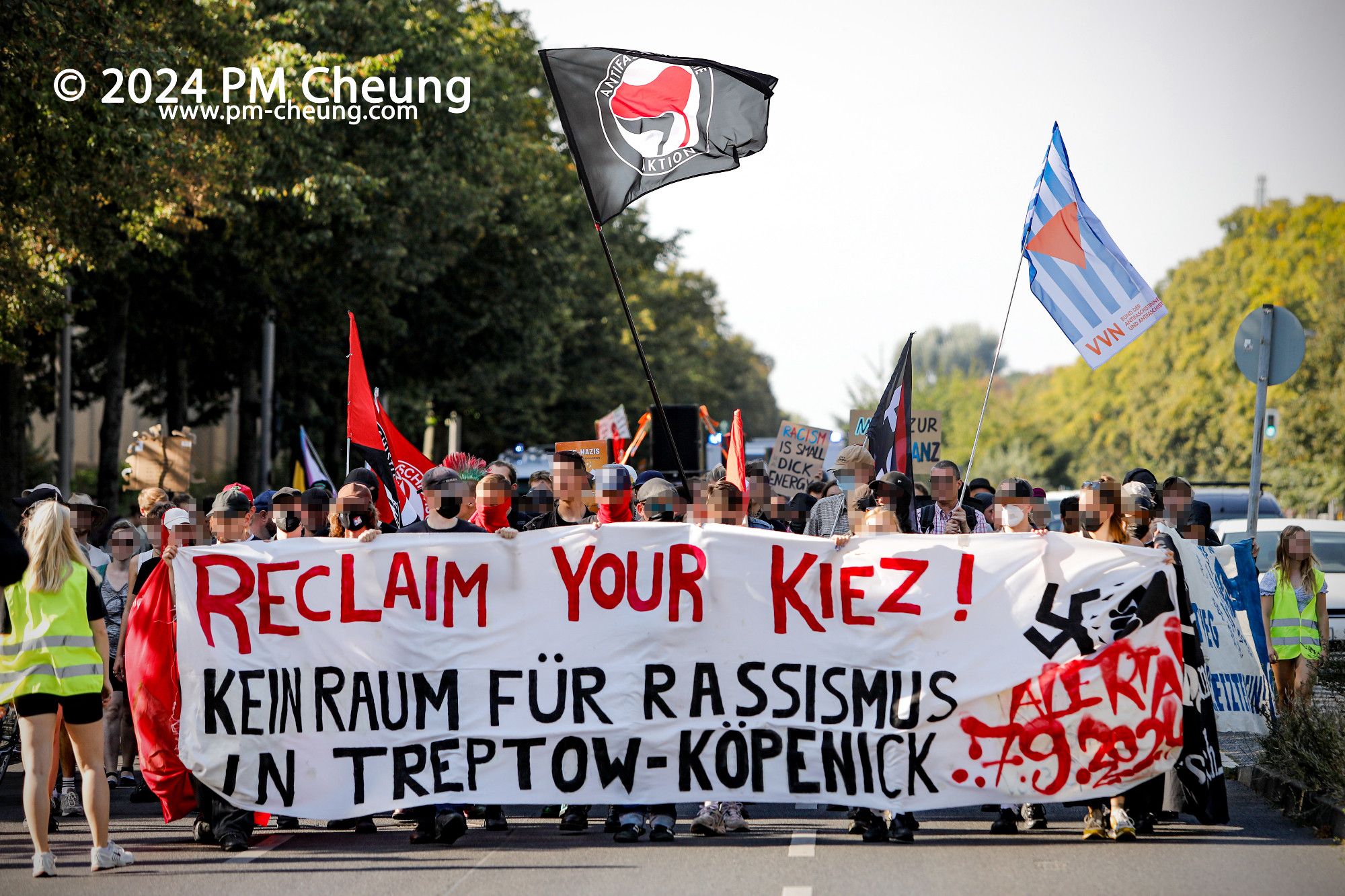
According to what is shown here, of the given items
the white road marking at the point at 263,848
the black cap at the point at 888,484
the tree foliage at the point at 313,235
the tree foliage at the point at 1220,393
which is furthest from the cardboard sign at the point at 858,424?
the tree foliage at the point at 1220,393

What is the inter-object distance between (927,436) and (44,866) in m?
11.9

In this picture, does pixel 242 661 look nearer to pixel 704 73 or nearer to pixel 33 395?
pixel 704 73

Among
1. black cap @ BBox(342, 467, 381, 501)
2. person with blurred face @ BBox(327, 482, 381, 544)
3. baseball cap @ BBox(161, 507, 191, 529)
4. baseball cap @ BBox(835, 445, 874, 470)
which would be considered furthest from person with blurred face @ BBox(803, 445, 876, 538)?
baseball cap @ BBox(161, 507, 191, 529)

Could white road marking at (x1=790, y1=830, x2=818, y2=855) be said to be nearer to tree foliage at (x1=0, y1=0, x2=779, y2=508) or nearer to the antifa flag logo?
the antifa flag logo

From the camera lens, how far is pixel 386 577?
7902mm

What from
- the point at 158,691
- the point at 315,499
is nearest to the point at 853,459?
the point at 315,499

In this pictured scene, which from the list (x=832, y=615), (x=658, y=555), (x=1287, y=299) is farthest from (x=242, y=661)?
(x=1287, y=299)

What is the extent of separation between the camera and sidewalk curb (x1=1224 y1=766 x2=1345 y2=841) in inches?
301

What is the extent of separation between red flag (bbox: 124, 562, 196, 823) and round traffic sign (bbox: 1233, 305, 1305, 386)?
25.8ft

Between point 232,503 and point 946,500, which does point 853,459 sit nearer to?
point 946,500

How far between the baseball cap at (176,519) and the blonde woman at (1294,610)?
23.2 feet

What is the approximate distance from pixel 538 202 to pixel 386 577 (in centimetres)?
2619

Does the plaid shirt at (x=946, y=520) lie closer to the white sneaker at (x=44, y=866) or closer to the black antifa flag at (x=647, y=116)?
the black antifa flag at (x=647, y=116)

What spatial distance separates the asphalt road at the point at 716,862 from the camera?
6.60 m
